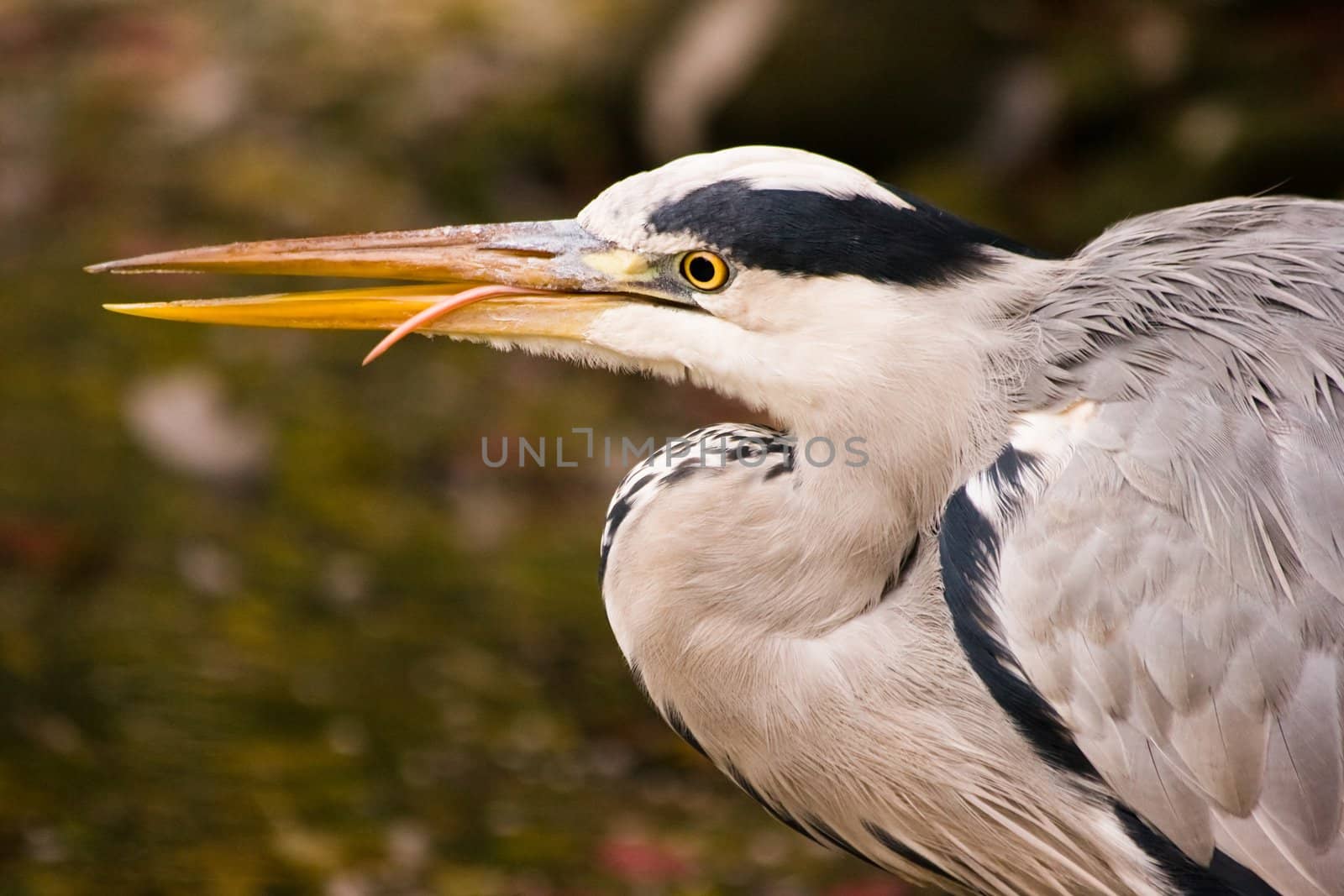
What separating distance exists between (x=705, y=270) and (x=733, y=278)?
5 cm

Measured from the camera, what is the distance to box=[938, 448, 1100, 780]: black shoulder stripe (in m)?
1.97

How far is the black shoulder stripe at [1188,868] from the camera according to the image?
2.00 metres

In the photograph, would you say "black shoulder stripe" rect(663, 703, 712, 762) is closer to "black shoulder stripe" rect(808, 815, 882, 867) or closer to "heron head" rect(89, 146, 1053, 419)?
"black shoulder stripe" rect(808, 815, 882, 867)

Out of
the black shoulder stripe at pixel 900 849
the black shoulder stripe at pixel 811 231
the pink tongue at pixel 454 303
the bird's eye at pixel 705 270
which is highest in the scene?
the black shoulder stripe at pixel 811 231

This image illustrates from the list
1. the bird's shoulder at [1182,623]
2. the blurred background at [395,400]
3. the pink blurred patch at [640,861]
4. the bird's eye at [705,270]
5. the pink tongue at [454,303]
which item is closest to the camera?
the bird's shoulder at [1182,623]

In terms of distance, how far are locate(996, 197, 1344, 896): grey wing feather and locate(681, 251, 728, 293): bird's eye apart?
1.53 feet

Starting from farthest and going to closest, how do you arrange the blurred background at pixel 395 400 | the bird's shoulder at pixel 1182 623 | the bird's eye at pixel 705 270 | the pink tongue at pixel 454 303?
the blurred background at pixel 395 400 < the pink tongue at pixel 454 303 < the bird's eye at pixel 705 270 < the bird's shoulder at pixel 1182 623

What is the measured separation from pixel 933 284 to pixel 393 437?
3.43m

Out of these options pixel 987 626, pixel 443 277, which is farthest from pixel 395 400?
pixel 987 626

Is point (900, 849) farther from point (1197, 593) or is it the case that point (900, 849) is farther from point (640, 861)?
point (640, 861)

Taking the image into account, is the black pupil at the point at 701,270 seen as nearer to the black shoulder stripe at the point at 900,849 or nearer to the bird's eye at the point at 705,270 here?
the bird's eye at the point at 705,270

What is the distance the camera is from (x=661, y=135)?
6.39 metres

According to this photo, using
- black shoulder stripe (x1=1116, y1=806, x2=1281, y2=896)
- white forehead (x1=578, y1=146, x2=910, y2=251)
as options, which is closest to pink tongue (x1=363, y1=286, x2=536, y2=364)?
white forehead (x1=578, y1=146, x2=910, y2=251)

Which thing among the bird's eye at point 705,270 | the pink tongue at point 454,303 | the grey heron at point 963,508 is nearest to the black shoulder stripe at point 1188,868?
the grey heron at point 963,508
